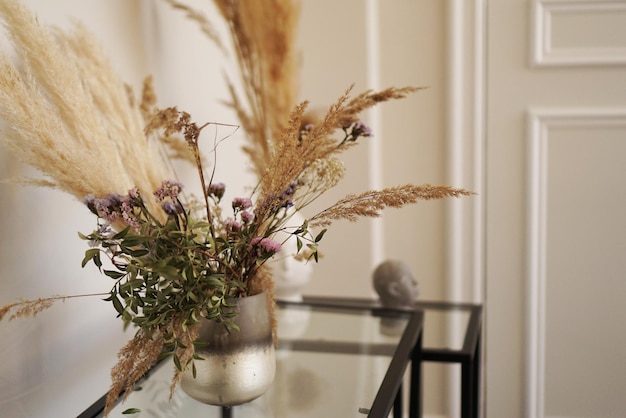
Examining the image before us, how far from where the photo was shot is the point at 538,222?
216 centimetres

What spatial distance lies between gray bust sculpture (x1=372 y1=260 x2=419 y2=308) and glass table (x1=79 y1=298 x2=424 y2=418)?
117 millimetres

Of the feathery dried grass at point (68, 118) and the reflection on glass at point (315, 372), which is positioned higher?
the feathery dried grass at point (68, 118)

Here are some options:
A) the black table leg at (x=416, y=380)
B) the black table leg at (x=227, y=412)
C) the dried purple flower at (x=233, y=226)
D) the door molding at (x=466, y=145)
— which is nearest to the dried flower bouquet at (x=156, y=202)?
the dried purple flower at (x=233, y=226)

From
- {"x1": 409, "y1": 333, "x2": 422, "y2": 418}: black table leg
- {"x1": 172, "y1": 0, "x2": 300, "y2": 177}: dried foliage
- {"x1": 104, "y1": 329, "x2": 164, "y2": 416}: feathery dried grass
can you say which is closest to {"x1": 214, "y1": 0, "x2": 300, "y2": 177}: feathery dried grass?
{"x1": 172, "y1": 0, "x2": 300, "y2": 177}: dried foliage

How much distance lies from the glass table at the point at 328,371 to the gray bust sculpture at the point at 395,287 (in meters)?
0.12

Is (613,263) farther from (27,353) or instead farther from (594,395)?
(27,353)

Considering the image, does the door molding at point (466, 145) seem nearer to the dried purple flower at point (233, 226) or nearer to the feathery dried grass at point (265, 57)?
the feathery dried grass at point (265, 57)

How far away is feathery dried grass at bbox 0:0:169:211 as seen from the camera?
823mm

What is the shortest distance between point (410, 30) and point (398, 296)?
983 mm

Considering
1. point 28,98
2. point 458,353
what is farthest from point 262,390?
point 458,353

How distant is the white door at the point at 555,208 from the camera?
6.81 feet

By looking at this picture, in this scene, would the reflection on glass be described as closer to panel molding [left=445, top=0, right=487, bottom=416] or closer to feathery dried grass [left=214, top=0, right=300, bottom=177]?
feathery dried grass [left=214, top=0, right=300, bottom=177]

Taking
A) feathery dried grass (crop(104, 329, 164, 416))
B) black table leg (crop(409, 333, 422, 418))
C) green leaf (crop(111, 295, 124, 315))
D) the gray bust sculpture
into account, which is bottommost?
black table leg (crop(409, 333, 422, 418))

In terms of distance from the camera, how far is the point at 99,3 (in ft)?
3.98
